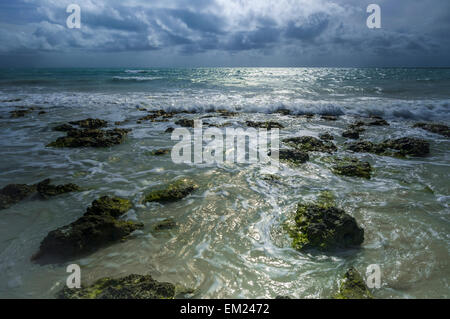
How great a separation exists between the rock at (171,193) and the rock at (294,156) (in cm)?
291

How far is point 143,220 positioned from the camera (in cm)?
411

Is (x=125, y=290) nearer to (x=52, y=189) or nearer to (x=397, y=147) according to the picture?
(x=52, y=189)

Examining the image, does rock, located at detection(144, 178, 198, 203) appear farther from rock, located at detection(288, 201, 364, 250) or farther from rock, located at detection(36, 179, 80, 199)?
rock, located at detection(288, 201, 364, 250)

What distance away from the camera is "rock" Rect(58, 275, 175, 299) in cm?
247

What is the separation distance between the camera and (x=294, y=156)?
6734 millimetres

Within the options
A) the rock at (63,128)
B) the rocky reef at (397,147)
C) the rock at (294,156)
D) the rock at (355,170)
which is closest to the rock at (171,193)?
the rock at (294,156)

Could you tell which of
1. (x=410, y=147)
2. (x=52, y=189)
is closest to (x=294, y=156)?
(x=410, y=147)

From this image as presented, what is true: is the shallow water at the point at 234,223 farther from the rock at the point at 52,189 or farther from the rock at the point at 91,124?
the rock at the point at 91,124

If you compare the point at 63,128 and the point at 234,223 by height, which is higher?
the point at 63,128

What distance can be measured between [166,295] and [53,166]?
18.1 feet

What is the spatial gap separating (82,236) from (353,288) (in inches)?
134

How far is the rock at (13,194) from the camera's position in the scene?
4402 millimetres

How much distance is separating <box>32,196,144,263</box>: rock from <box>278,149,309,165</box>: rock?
14.1 feet
